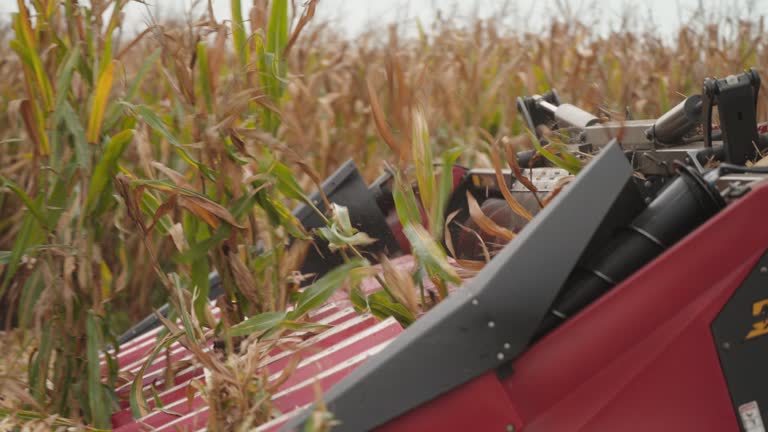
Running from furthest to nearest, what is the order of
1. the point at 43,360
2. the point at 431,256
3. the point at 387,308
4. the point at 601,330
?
the point at 43,360, the point at 387,308, the point at 431,256, the point at 601,330

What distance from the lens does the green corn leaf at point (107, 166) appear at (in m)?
1.82

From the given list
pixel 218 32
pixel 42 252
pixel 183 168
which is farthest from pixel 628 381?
pixel 183 168

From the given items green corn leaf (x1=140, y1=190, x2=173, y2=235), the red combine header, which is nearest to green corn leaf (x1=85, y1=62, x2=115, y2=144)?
green corn leaf (x1=140, y1=190, x2=173, y2=235)

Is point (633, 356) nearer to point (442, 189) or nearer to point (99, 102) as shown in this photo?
point (442, 189)

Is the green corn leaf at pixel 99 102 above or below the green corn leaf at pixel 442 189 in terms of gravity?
above

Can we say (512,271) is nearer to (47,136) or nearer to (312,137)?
(47,136)

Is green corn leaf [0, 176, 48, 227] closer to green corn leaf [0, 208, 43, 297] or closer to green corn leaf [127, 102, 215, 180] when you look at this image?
green corn leaf [0, 208, 43, 297]

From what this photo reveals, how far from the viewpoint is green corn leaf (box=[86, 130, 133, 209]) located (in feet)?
5.96

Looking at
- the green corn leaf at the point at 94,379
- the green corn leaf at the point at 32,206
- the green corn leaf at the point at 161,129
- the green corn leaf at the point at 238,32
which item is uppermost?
the green corn leaf at the point at 238,32

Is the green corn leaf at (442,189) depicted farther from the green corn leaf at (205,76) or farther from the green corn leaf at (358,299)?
the green corn leaf at (205,76)

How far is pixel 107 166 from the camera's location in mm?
1844

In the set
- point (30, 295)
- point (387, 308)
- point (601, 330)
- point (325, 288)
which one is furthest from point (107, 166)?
point (601, 330)

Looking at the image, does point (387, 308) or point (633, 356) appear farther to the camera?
point (387, 308)

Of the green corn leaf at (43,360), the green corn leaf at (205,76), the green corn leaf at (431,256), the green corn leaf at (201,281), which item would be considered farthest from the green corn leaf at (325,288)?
the green corn leaf at (43,360)
